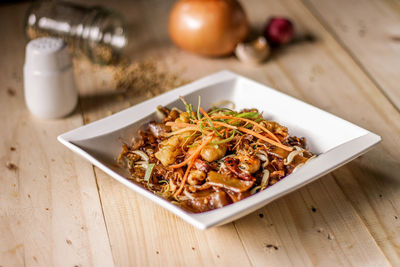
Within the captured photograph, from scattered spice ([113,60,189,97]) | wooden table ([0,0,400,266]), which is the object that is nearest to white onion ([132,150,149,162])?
wooden table ([0,0,400,266])

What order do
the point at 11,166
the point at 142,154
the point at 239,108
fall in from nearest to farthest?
the point at 142,154 → the point at 11,166 → the point at 239,108

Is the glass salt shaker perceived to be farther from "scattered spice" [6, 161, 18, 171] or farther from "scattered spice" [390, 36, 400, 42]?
"scattered spice" [390, 36, 400, 42]

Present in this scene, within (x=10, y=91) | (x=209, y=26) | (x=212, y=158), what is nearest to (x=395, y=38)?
(x=209, y=26)

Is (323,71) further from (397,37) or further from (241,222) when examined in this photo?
(241,222)

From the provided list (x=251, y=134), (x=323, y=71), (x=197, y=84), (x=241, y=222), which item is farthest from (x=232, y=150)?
(x=323, y=71)

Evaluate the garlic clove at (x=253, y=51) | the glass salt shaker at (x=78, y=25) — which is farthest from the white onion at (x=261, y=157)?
the glass salt shaker at (x=78, y=25)

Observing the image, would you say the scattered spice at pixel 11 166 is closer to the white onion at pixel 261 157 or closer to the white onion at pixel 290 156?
the white onion at pixel 261 157

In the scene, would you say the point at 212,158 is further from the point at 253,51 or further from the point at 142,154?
the point at 253,51

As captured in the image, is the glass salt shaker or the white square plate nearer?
the white square plate
